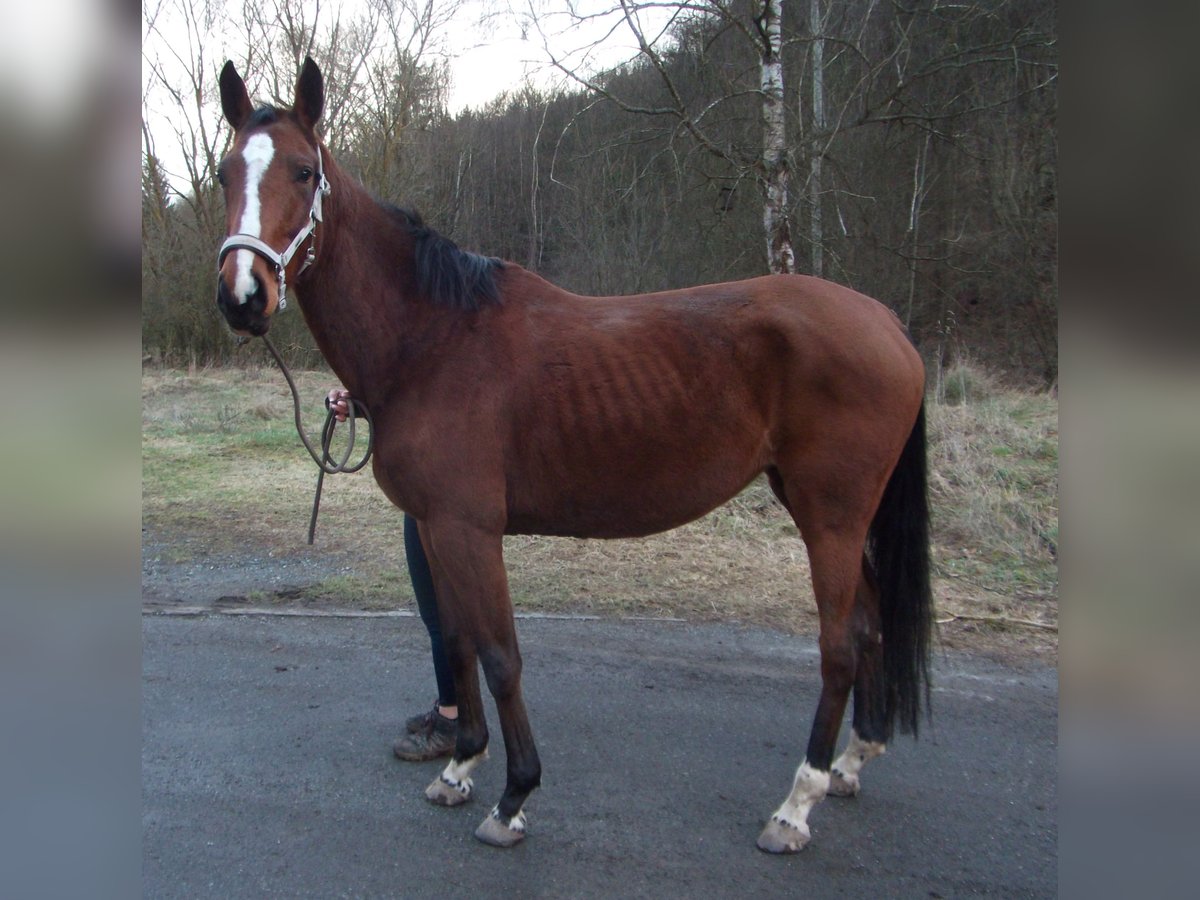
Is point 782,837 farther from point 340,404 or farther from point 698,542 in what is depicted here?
point 698,542

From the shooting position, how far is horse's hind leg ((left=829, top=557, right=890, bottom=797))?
2.86 m

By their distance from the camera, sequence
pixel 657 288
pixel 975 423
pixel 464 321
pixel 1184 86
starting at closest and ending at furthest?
pixel 1184 86, pixel 464 321, pixel 975 423, pixel 657 288

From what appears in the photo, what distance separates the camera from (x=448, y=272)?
2742 millimetres

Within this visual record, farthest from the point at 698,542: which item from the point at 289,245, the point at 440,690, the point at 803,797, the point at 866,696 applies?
the point at 289,245

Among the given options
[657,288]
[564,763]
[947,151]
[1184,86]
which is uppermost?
[947,151]

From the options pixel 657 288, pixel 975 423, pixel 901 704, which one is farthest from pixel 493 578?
pixel 657 288

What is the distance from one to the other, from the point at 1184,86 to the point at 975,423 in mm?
7458

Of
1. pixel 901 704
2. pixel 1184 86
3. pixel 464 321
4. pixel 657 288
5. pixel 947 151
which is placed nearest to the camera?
pixel 1184 86

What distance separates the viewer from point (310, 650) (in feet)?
13.0

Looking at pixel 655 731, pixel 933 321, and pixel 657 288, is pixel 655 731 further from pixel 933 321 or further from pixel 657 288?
pixel 933 321

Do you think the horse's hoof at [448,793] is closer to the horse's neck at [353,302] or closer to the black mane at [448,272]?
the horse's neck at [353,302]

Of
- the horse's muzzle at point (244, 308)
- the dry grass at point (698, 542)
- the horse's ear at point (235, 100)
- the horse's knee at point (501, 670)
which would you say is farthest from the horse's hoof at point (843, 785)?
the horse's ear at point (235, 100)

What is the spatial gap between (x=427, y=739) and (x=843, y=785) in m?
1.53

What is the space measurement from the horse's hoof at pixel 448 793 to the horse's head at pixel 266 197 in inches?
63.8
